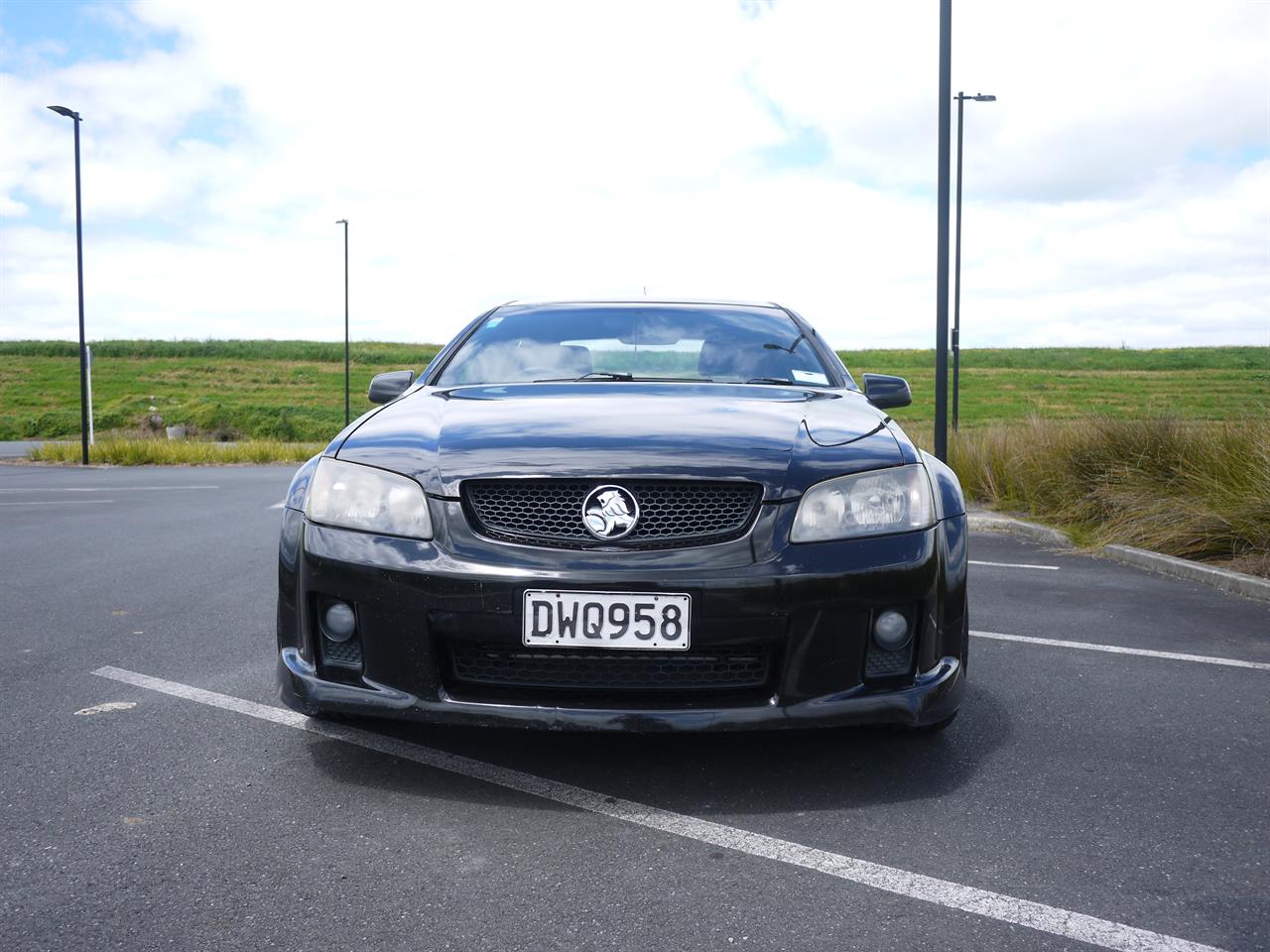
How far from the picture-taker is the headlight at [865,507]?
293 cm

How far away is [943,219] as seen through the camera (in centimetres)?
1139

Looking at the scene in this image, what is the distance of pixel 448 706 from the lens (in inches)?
114

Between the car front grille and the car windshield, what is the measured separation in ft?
4.13

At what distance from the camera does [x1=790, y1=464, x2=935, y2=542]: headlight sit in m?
2.93

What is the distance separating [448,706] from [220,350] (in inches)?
3268

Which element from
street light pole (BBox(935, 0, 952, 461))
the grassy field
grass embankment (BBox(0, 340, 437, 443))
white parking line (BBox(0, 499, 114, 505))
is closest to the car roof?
street light pole (BBox(935, 0, 952, 461))

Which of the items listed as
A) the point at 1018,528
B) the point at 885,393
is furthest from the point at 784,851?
the point at 1018,528

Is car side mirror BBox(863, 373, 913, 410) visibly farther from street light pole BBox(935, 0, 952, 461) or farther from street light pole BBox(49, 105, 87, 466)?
street light pole BBox(49, 105, 87, 466)

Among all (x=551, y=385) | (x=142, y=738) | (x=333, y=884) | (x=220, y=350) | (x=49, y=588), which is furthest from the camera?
(x=220, y=350)

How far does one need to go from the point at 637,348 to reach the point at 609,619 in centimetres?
195

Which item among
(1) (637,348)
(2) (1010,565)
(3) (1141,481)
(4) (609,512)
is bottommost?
(2) (1010,565)

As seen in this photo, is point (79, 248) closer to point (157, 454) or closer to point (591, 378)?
point (157, 454)

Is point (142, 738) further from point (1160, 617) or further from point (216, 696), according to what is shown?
point (1160, 617)

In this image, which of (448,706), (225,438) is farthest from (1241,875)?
(225,438)
